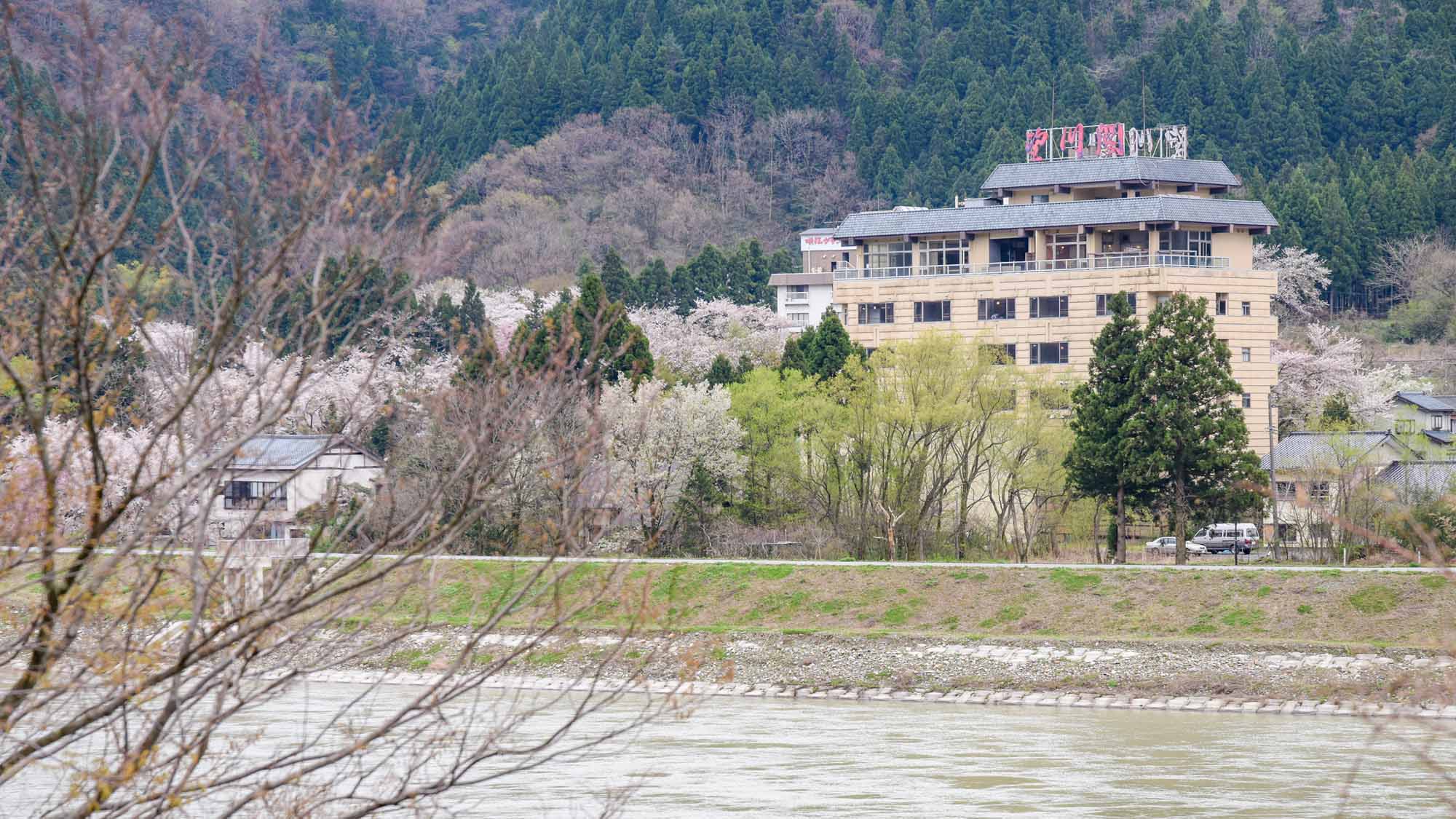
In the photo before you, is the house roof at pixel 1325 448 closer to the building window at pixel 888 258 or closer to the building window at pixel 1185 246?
the building window at pixel 1185 246

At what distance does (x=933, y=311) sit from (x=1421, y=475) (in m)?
16.9

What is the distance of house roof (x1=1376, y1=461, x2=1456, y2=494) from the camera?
1501 inches

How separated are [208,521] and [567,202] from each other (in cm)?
8354

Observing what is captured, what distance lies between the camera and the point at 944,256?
54.3 meters

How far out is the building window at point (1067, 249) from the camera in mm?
52031

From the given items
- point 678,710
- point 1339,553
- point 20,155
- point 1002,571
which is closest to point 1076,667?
point 1002,571

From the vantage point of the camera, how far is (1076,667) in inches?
1168

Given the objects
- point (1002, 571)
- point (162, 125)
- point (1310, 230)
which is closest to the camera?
point (162, 125)

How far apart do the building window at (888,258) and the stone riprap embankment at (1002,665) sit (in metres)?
24.2

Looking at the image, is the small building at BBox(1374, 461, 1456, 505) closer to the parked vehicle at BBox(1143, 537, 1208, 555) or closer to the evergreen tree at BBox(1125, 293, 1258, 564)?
the evergreen tree at BBox(1125, 293, 1258, 564)

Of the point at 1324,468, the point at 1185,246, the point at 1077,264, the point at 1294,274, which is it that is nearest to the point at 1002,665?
the point at 1324,468

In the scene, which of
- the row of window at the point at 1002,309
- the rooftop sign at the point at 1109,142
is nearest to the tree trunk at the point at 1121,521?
the row of window at the point at 1002,309

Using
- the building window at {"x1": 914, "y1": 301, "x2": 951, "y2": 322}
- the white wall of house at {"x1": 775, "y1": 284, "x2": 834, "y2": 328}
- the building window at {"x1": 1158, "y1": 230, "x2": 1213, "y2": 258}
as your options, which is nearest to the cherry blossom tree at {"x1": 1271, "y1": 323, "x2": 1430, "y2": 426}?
the building window at {"x1": 1158, "y1": 230, "x2": 1213, "y2": 258}

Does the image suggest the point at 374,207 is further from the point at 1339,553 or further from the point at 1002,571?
the point at 1339,553
